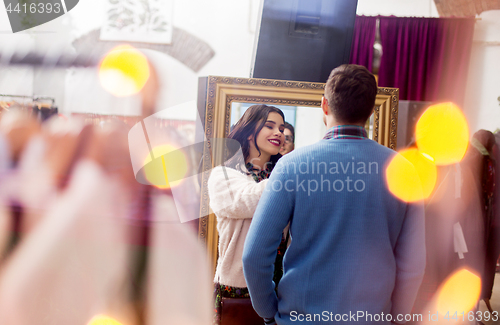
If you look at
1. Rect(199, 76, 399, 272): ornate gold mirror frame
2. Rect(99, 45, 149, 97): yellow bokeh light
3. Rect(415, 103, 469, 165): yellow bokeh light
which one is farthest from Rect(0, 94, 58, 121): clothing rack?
Rect(415, 103, 469, 165): yellow bokeh light

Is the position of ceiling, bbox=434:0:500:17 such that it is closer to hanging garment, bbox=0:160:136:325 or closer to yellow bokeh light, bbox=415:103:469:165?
yellow bokeh light, bbox=415:103:469:165

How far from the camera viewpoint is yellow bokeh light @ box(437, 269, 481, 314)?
1.35 metres

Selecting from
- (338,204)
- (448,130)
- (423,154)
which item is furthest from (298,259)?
(448,130)

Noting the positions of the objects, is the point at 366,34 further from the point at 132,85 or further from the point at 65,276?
the point at 65,276

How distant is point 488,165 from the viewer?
1.50m

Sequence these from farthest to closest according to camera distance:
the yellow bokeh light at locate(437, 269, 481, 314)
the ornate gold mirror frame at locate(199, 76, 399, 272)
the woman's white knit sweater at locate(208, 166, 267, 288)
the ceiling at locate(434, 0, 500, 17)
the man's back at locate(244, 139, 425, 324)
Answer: the ceiling at locate(434, 0, 500, 17)
the yellow bokeh light at locate(437, 269, 481, 314)
the ornate gold mirror frame at locate(199, 76, 399, 272)
the woman's white knit sweater at locate(208, 166, 267, 288)
the man's back at locate(244, 139, 425, 324)

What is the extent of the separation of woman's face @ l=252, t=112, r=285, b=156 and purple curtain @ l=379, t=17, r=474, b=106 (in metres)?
1.26

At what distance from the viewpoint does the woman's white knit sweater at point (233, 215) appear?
875 millimetres

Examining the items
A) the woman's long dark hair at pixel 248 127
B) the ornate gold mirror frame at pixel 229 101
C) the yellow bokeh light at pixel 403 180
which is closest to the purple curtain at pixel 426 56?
the ornate gold mirror frame at pixel 229 101

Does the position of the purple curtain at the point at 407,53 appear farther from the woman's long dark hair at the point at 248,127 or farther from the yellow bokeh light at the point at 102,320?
the yellow bokeh light at the point at 102,320

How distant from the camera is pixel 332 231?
625 millimetres

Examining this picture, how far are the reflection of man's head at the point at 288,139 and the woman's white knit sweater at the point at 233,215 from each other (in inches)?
6.7

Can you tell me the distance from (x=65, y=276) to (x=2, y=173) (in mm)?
415

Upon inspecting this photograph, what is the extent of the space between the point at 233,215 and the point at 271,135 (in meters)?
0.32
